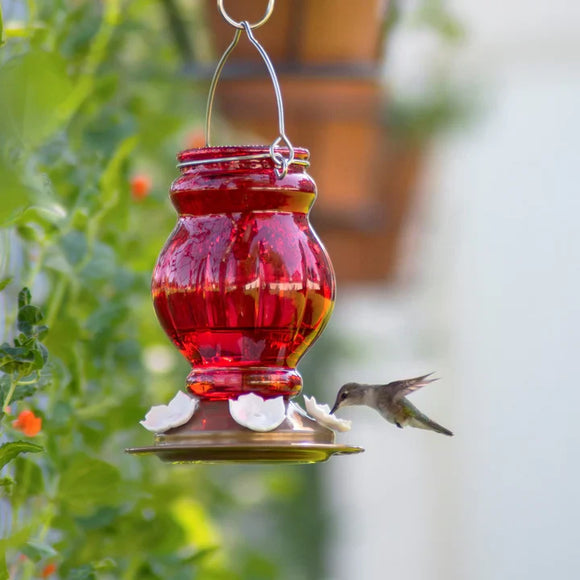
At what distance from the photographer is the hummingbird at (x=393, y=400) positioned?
1.62 meters

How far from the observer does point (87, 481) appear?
1.68m

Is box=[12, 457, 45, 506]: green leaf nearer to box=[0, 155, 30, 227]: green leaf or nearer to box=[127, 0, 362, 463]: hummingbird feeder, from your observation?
box=[127, 0, 362, 463]: hummingbird feeder

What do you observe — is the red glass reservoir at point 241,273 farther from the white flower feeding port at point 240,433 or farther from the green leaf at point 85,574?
the green leaf at point 85,574

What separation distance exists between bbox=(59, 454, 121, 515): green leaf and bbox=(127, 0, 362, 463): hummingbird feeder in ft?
1.02

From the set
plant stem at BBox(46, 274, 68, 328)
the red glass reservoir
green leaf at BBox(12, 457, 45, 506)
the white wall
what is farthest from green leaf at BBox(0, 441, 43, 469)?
the white wall

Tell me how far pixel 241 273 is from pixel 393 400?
1.61 ft

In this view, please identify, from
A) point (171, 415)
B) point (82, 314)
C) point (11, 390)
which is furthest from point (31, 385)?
point (82, 314)

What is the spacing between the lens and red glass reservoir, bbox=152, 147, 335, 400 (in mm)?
1337

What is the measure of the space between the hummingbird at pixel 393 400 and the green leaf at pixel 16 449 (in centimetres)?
48

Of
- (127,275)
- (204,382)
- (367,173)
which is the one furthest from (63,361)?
(367,173)

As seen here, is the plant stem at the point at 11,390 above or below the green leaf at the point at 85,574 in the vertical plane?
above

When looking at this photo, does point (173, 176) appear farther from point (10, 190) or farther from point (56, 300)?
point (10, 190)

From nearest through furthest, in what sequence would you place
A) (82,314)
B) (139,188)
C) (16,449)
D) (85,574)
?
(16,449)
(85,574)
(82,314)
(139,188)

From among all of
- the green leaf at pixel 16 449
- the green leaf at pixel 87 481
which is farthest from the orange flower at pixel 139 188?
the green leaf at pixel 16 449
